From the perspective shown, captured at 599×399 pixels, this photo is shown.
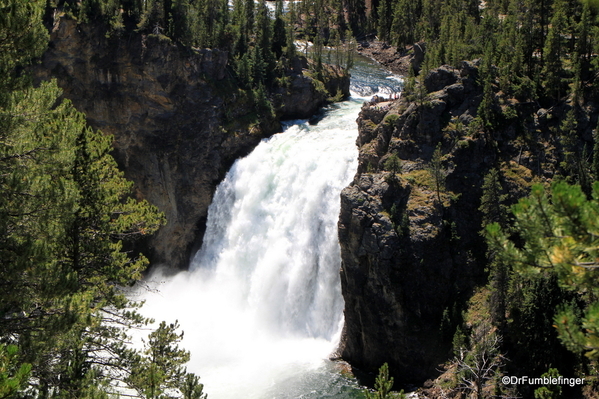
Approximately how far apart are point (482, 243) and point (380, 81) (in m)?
44.9

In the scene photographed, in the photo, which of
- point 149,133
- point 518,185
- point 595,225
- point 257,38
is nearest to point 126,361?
point 595,225

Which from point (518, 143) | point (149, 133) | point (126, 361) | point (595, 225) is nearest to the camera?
point (595, 225)

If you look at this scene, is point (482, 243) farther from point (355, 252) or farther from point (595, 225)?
point (595, 225)

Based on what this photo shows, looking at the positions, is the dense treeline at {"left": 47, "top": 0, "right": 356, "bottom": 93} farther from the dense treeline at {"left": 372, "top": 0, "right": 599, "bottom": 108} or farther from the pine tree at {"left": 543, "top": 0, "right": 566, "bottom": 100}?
the pine tree at {"left": 543, "top": 0, "right": 566, "bottom": 100}

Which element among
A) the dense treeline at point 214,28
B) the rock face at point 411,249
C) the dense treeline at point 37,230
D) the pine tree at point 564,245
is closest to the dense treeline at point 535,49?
the rock face at point 411,249

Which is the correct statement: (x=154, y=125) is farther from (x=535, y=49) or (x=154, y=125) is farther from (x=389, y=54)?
(x=389, y=54)

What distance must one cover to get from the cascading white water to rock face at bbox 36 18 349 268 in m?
2.37

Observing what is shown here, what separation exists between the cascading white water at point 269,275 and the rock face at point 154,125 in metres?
2.37

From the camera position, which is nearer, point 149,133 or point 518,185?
point 518,185

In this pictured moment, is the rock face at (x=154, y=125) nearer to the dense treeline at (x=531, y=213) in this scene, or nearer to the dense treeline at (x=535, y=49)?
the dense treeline at (x=531, y=213)

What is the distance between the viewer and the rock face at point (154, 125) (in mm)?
52375

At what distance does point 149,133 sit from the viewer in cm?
5278

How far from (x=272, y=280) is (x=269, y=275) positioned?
65cm

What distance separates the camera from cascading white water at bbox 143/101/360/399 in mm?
36562
